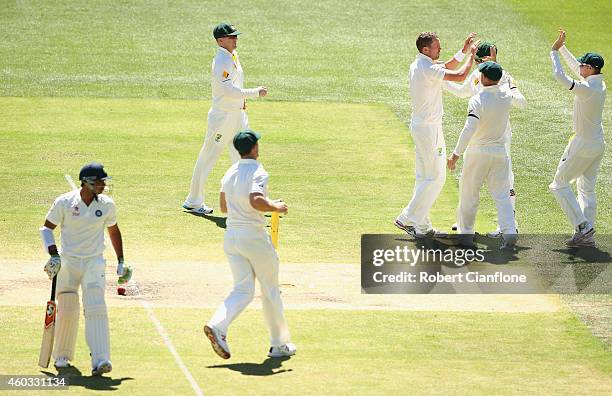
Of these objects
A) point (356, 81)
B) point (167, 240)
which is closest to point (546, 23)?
point (356, 81)

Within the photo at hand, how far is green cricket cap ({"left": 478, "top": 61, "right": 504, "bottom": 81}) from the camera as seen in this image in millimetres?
15148

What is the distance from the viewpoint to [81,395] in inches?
409

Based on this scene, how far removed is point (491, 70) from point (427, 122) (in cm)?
132

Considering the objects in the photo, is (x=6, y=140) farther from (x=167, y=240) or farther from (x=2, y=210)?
(x=167, y=240)

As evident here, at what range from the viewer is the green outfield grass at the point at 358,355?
35.8ft

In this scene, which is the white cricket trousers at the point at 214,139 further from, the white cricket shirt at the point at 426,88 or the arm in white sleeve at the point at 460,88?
the arm in white sleeve at the point at 460,88

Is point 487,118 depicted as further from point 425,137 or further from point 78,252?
point 78,252

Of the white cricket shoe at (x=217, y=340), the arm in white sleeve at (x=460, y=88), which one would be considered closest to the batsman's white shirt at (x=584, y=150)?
the arm in white sleeve at (x=460, y=88)

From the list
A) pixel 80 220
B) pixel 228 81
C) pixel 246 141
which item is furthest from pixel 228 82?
pixel 80 220

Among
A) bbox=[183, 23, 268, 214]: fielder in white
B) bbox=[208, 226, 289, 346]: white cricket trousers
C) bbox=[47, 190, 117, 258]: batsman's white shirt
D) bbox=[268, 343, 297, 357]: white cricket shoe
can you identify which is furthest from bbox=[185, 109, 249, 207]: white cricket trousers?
bbox=[47, 190, 117, 258]: batsman's white shirt

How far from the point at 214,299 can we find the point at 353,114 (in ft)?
35.0

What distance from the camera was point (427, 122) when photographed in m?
16.1

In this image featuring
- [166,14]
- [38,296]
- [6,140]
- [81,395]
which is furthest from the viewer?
[166,14]

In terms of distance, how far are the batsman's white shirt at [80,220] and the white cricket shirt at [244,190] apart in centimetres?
113
